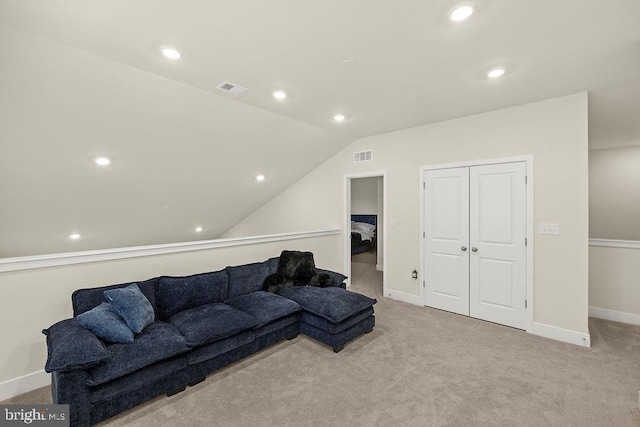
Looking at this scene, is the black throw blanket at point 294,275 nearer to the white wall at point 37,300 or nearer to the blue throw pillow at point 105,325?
the white wall at point 37,300

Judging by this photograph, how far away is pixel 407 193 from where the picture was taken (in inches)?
173

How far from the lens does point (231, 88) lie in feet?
9.55

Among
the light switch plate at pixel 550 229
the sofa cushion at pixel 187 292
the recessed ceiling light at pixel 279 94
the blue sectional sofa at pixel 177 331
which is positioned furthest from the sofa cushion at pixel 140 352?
the light switch plate at pixel 550 229

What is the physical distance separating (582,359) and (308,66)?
12.4 ft

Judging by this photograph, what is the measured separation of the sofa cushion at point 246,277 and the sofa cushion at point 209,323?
1.45ft

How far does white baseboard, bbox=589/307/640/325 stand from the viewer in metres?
3.53

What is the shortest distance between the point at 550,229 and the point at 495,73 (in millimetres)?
1885

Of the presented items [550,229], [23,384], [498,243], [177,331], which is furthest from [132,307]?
[550,229]

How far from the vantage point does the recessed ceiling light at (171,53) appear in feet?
7.15

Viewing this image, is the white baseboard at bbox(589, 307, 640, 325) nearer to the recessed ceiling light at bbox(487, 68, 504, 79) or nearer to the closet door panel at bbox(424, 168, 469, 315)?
the closet door panel at bbox(424, 168, 469, 315)

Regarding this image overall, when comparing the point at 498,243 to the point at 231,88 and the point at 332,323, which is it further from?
the point at 231,88

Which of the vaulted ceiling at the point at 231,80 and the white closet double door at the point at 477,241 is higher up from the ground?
the vaulted ceiling at the point at 231,80

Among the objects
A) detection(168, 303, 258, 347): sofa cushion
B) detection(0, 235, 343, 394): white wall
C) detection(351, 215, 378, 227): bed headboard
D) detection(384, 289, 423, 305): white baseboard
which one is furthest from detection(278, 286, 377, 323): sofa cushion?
detection(351, 215, 378, 227): bed headboard

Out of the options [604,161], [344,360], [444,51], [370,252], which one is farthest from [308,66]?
[370,252]
